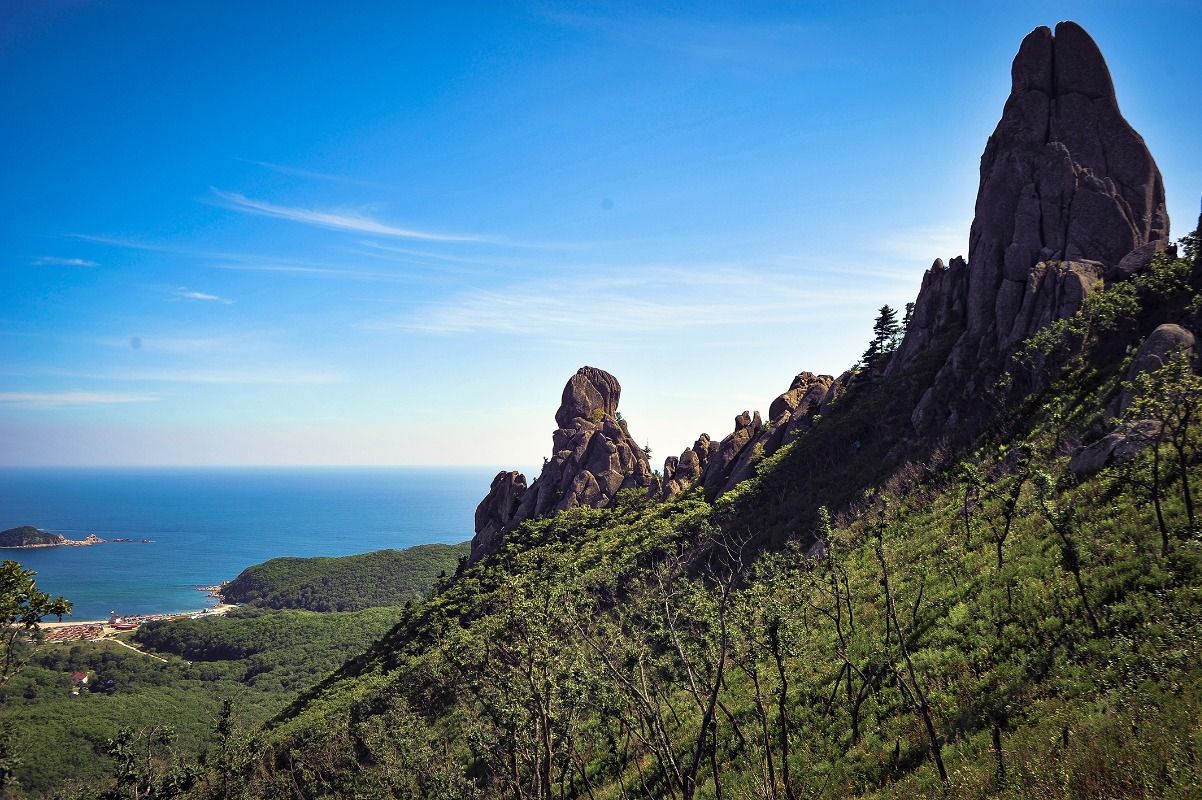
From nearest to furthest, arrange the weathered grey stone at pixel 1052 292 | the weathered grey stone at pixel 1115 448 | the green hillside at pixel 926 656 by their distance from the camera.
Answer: the green hillside at pixel 926 656, the weathered grey stone at pixel 1115 448, the weathered grey stone at pixel 1052 292

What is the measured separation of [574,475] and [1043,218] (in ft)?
239

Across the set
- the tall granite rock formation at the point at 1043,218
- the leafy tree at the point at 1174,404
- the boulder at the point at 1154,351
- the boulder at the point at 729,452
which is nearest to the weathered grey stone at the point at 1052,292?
the tall granite rock formation at the point at 1043,218

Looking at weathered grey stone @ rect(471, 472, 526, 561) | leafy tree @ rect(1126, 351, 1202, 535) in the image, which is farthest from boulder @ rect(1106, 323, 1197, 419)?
weathered grey stone @ rect(471, 472, 526, 561)

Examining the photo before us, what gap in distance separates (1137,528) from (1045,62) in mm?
66570

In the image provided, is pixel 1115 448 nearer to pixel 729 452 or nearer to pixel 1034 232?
pixel 1034 232

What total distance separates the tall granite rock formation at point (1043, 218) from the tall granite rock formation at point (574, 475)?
4991 cm

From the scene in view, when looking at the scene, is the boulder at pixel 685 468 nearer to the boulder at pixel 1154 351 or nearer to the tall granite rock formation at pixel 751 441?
the tall granite rock formation at pixel 751 441

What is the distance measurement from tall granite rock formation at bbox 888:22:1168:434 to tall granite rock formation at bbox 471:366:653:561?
49913 mm

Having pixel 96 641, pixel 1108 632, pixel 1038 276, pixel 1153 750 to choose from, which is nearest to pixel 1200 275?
pixel 1038 276

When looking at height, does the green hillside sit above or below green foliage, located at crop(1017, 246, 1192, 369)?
below

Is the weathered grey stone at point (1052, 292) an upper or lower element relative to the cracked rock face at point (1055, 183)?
lower

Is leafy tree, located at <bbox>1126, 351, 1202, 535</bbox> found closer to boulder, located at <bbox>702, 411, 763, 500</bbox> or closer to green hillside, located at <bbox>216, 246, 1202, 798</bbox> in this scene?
green hillside, located at <bbox>216, 246, 1202, 798</bbox>

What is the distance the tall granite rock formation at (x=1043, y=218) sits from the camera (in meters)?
50.5

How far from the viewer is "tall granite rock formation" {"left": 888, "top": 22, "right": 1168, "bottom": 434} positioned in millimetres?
50500
